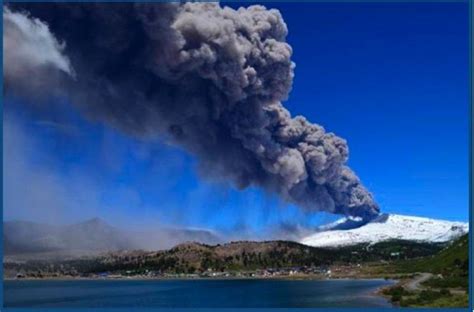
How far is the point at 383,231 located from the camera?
190ft

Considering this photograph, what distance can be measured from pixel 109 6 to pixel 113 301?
475 inches

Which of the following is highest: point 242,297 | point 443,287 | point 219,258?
point 219,258

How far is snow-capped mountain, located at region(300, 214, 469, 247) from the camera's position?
162 ft

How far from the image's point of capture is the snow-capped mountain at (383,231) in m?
49.3

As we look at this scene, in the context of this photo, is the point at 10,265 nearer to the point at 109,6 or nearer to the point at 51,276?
the point at 51,276

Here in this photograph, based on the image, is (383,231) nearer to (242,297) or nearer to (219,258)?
(219,258)

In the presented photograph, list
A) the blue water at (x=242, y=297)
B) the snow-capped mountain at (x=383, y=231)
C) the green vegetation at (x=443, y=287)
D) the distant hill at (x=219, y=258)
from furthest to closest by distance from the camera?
1. the distant hill at (x=219, y=258)
2. the snow-capped mountain at (x=383, y=231)
3. the blue water at (x=242, y=297)
4. the green vegetation at (x=443, y=287)

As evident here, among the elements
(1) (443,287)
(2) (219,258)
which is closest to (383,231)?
(2) (219,258)

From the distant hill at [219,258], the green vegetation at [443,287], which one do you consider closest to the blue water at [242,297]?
the green vegetation at [443,287]

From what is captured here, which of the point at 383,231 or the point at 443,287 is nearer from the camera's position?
the point at 443,287

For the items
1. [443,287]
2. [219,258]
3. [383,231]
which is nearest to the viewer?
[443,287]

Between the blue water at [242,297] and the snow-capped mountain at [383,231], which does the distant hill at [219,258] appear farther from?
the blue water at [242,297]

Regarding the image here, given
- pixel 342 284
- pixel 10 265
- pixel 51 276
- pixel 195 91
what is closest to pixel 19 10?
pixel 195 91

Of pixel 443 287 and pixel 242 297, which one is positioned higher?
pixel 443 287
